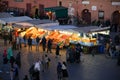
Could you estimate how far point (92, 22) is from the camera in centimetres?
5756

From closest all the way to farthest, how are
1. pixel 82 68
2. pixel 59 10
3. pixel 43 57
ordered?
1. pixel 82 68
2. pixel 43 57
3. pixel 59 10

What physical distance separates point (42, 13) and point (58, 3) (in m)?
2.62

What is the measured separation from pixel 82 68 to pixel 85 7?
2528 cm

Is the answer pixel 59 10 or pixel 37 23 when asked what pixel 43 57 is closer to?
pixel 37 23

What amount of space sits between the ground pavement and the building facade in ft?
59.5

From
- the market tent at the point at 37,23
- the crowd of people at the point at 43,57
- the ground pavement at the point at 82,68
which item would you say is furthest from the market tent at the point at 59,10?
the ground pavement at the point at 82,68

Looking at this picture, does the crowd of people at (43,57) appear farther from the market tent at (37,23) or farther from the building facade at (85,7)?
the building facade at (85,7)

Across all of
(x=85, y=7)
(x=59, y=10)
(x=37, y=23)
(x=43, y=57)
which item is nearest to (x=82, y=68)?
(x=43, y=57)

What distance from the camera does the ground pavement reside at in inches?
1278

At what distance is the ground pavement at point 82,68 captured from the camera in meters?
32.5

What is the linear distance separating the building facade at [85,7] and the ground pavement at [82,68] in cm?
1812

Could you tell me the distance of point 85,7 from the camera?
195 feet

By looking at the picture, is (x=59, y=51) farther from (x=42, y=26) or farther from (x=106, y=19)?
(x=106, y=19)

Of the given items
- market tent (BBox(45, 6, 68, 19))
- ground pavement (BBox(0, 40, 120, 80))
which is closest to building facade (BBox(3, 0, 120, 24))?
market tent (BBox(45, 6, 68, 19))
